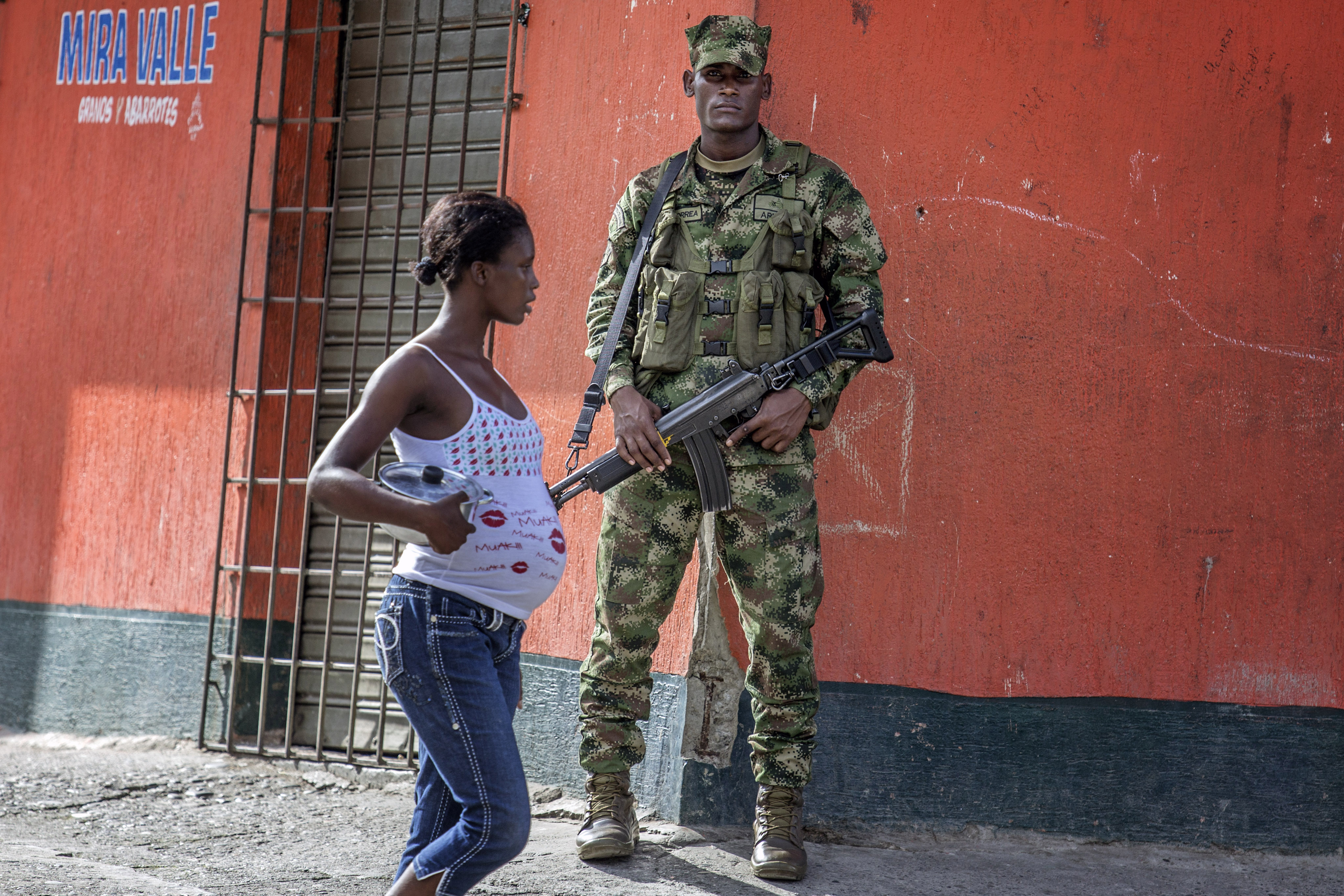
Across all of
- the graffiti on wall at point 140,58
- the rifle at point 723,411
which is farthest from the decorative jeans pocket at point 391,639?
the graffiti on wall at point 140,58

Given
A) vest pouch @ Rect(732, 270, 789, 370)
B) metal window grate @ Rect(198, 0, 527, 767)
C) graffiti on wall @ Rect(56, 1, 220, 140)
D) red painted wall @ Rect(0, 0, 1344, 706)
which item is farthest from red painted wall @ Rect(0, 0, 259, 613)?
vest pouch @ Rect(732, 270, 789, 370)

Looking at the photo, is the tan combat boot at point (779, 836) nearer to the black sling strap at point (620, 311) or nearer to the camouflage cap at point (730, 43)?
the black sling strap at point (620, 311)

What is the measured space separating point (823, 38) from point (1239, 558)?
6.99ft

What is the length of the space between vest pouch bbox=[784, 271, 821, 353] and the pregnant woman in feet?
4.10

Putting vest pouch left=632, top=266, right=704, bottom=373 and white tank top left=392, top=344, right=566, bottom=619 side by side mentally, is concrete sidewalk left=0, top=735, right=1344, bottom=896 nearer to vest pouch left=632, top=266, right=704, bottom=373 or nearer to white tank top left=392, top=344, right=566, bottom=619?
white tank top left=392, top=344, right=566, bottom=619

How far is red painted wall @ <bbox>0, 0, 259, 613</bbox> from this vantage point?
16.5 ft

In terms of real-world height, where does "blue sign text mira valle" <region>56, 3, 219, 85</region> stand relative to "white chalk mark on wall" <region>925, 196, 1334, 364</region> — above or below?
above

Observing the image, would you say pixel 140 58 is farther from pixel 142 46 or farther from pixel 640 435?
pixel 640 435

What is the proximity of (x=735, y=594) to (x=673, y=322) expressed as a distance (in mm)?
819

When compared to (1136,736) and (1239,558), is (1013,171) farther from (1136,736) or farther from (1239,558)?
(1136,736)

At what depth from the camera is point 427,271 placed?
2.34 meters

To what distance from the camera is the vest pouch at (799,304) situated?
3.43 m

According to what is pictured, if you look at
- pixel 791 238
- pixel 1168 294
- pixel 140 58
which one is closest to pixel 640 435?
pixel 791 238

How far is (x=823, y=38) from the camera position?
3.92 metres
